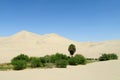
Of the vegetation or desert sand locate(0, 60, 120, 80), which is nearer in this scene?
desert sand locate(0, 60, 120, 80)

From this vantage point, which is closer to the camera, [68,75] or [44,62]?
[68,75]

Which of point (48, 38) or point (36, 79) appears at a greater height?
point (48, 38)

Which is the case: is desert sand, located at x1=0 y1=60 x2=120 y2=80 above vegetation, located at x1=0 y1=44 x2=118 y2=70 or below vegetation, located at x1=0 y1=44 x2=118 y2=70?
below

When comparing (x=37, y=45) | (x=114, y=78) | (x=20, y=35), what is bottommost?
(x=114, y=78)

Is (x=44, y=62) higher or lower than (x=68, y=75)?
higher

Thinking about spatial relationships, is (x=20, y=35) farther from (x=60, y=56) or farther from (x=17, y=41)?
(x=60, y=56)

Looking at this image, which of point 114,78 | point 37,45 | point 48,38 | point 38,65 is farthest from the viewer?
point 48,38

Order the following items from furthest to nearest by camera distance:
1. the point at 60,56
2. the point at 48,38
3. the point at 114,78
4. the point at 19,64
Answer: the point at 48,38 < the point at 60,56 < the point at 19,64 < the point at 114,78

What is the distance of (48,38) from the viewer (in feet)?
476

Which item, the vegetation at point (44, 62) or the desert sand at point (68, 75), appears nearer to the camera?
the desert sand at point (68, 75)

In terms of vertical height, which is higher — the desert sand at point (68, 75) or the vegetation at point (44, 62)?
the vegetation at point (44, 62)

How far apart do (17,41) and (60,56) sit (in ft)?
304

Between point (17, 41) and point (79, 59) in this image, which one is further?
point (17, 41)

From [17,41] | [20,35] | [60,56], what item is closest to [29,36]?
[20,35]
